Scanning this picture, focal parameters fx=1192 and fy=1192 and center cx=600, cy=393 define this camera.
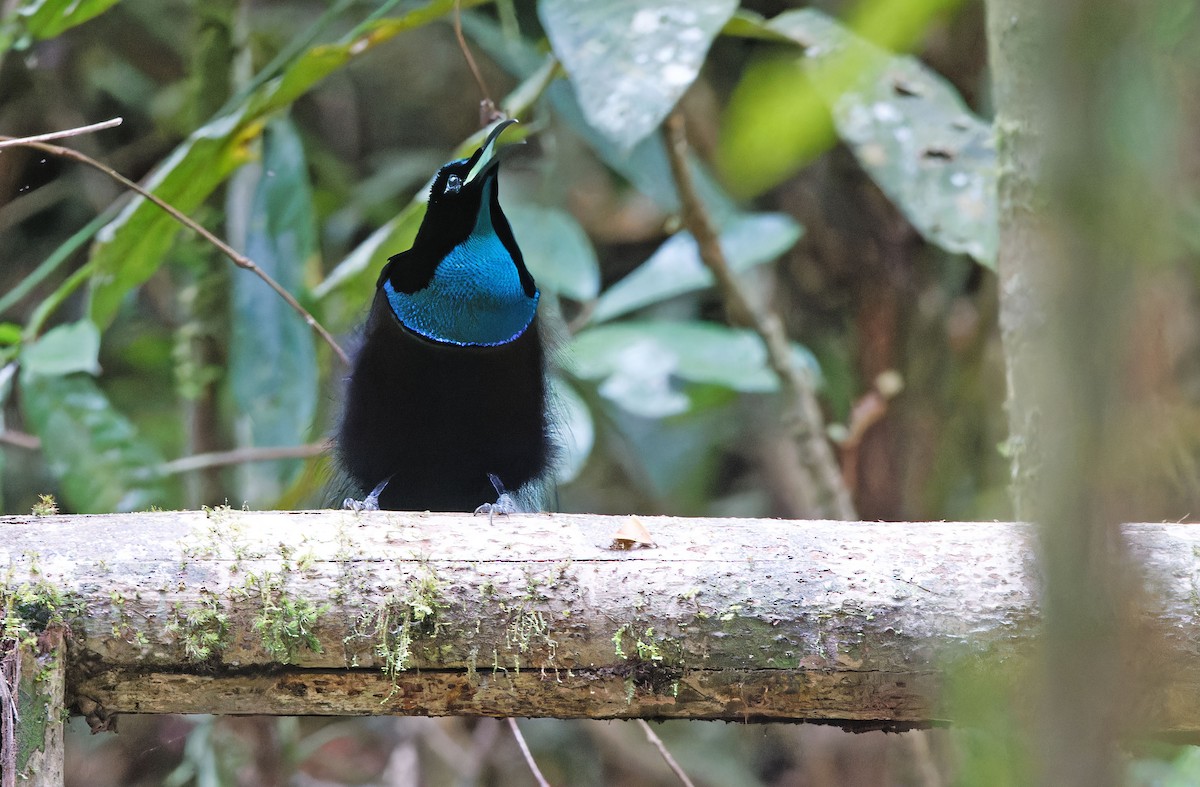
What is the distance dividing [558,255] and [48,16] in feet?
4.96

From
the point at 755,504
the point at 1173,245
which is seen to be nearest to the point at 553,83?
the point at 755,504

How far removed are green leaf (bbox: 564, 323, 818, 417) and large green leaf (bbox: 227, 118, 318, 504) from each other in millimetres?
794

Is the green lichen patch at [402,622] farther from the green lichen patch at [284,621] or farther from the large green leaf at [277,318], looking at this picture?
the large green leaf at [277,318]

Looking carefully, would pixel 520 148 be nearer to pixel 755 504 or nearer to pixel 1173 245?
pixel 755 504

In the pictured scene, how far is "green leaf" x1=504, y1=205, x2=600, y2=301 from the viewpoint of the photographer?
141 inches

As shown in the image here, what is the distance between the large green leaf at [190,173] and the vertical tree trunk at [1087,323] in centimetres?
271

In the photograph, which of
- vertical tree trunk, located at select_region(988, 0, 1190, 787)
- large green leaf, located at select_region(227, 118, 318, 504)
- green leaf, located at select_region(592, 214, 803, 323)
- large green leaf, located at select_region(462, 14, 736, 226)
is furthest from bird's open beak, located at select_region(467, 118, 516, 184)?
vertical tree trunk, located at select_region(988, 0, 1190, 787)

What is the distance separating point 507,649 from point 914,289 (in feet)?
9.99

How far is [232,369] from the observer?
10.5 ft

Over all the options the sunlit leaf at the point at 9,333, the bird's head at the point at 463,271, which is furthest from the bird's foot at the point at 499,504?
the sunlit leaf at the point at 9,333

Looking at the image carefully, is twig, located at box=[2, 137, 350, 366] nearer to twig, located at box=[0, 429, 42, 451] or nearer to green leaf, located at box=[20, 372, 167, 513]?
green leaf, located at box=[20, 372, 167, 513]

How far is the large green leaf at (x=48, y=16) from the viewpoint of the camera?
107 inches

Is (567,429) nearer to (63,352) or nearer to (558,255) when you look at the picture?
(558,255)

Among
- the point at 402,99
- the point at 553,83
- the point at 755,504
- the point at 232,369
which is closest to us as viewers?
the point at 232,369
